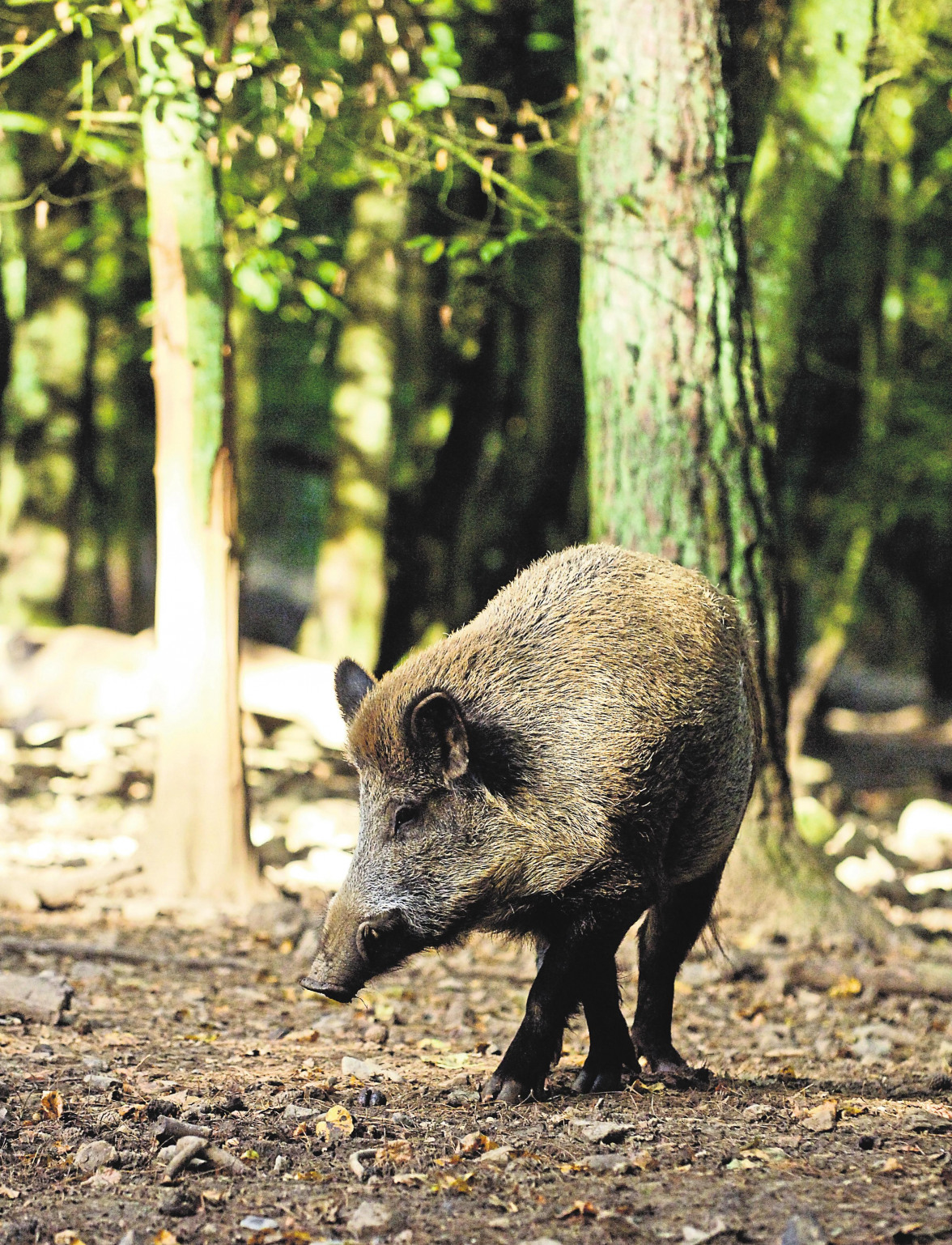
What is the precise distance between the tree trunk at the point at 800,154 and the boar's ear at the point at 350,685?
11.5ft

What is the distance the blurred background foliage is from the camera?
762 cm

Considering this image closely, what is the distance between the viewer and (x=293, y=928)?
23.1ft

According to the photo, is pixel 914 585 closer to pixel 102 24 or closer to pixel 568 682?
pixel 102 24

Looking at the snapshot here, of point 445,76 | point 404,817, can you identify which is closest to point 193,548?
point 445,76

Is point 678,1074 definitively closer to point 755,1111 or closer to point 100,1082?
point 755,1111

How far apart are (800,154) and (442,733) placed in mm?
4829

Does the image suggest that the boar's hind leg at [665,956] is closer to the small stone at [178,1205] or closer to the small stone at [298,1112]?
the small stone at [298,1112]

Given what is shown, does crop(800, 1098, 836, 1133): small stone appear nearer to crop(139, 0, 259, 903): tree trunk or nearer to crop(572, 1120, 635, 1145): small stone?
crop(572, 1120, 635, 1145): small stone

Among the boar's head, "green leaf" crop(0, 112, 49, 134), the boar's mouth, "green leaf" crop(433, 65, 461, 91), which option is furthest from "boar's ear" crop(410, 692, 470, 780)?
"green leaf" crop(0, 112, 49, 134)

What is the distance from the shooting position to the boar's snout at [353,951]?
446 cm

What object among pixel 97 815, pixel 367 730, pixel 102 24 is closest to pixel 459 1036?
pixel 367 730

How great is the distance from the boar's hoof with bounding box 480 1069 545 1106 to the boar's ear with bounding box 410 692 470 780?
96 centimetres

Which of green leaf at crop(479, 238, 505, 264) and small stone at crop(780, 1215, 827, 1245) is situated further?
green leaf at crop(479, 238, 505, 264)

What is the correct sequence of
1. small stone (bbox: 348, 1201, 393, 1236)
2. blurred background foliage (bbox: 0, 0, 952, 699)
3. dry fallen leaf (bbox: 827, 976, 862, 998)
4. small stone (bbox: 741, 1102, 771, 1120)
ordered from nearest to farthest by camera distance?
1. small stone (bbox: 348, 1201, 393, 1236)
2. small stone (bbox: 741, 1102, 771, 1120)
3. dry fallen leaf (bbox: 827, 976, 862, 998)
4. blurred background foliage (bbox: 0, 0, 952, 699)
